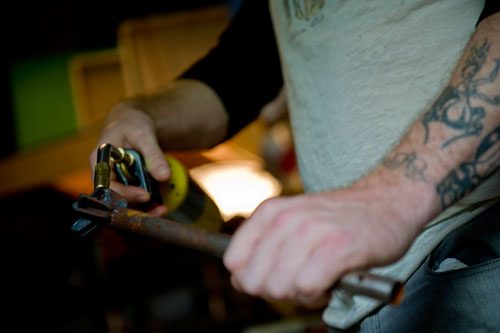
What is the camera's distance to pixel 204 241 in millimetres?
683

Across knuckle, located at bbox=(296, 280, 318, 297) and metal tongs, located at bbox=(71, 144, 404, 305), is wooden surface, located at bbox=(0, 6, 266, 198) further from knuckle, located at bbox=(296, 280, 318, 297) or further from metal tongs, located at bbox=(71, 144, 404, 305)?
knuckle, located at bbox=(296, 280, 318, 297)

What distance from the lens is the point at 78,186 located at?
10.3 ft

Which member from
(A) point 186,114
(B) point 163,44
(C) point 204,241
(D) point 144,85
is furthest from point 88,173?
(C) point 204,241

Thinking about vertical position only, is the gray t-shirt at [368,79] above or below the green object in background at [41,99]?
→ above

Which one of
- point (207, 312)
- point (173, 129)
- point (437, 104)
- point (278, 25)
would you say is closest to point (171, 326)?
point (207, 312)

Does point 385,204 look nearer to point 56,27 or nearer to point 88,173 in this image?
point 88,173

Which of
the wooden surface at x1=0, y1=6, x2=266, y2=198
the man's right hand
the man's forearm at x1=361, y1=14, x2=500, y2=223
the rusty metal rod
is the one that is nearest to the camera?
the rusty metal rod

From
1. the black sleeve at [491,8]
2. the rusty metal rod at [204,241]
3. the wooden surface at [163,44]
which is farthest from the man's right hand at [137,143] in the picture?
the wooden surface at [163,44]

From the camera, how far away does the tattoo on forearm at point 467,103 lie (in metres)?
0.64

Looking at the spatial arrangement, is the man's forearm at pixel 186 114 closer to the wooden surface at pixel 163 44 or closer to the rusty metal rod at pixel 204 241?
the rusty metal rod at pixel 204 241

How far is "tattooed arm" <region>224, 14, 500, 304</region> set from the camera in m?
0.55

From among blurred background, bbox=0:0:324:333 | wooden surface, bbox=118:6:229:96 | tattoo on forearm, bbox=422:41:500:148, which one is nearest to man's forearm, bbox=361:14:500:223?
tattoo on forearm, bbox=422:41:500:148

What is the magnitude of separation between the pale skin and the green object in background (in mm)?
3585

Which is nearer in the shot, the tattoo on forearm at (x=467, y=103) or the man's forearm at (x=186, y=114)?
the tattoo on forearm at (x=467, y=103)
